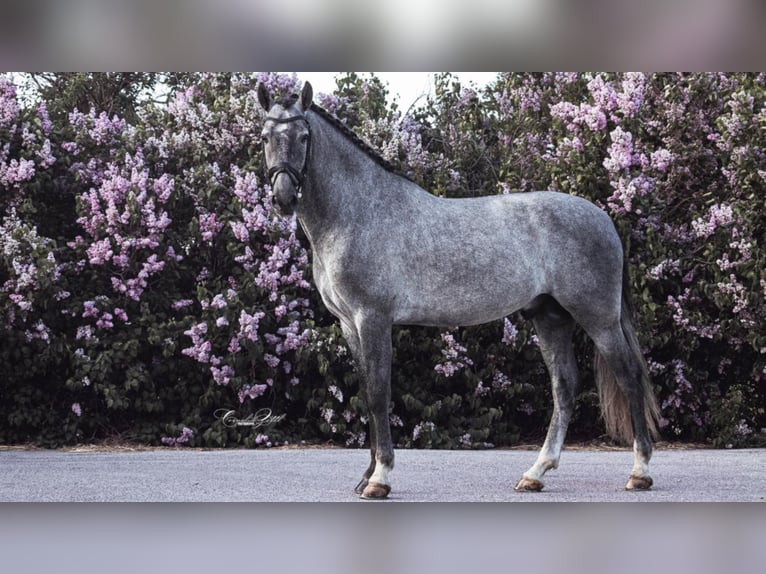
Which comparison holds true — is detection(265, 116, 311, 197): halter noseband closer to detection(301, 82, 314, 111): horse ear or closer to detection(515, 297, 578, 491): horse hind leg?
detection(301, 82, 314, 111): horse ear

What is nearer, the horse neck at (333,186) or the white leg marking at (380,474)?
the white leg marking at (380,474)

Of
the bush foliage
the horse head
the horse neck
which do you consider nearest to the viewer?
the horse head

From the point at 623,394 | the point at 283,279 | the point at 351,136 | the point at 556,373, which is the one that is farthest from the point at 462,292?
the point at 283,279

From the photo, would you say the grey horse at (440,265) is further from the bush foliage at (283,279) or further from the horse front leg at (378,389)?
the bush foliage at (283,279)

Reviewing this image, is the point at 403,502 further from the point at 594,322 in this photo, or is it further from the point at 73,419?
the point at 73,419

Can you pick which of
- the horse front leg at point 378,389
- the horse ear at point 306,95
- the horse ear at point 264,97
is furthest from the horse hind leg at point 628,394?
the horse ear at point 264,97

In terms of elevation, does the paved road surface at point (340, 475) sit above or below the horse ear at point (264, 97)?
below

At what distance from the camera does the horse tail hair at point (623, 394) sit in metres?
5.13

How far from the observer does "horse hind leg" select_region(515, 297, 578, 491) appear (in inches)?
198

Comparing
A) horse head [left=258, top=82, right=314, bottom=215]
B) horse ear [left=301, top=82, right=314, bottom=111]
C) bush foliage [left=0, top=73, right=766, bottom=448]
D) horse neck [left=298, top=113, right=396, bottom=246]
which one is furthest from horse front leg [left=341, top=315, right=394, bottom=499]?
bush foliage [left=0, top=73, right=766, bottom=448]

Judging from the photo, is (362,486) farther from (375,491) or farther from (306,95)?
(306,95)

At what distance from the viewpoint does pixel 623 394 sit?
5.13m
